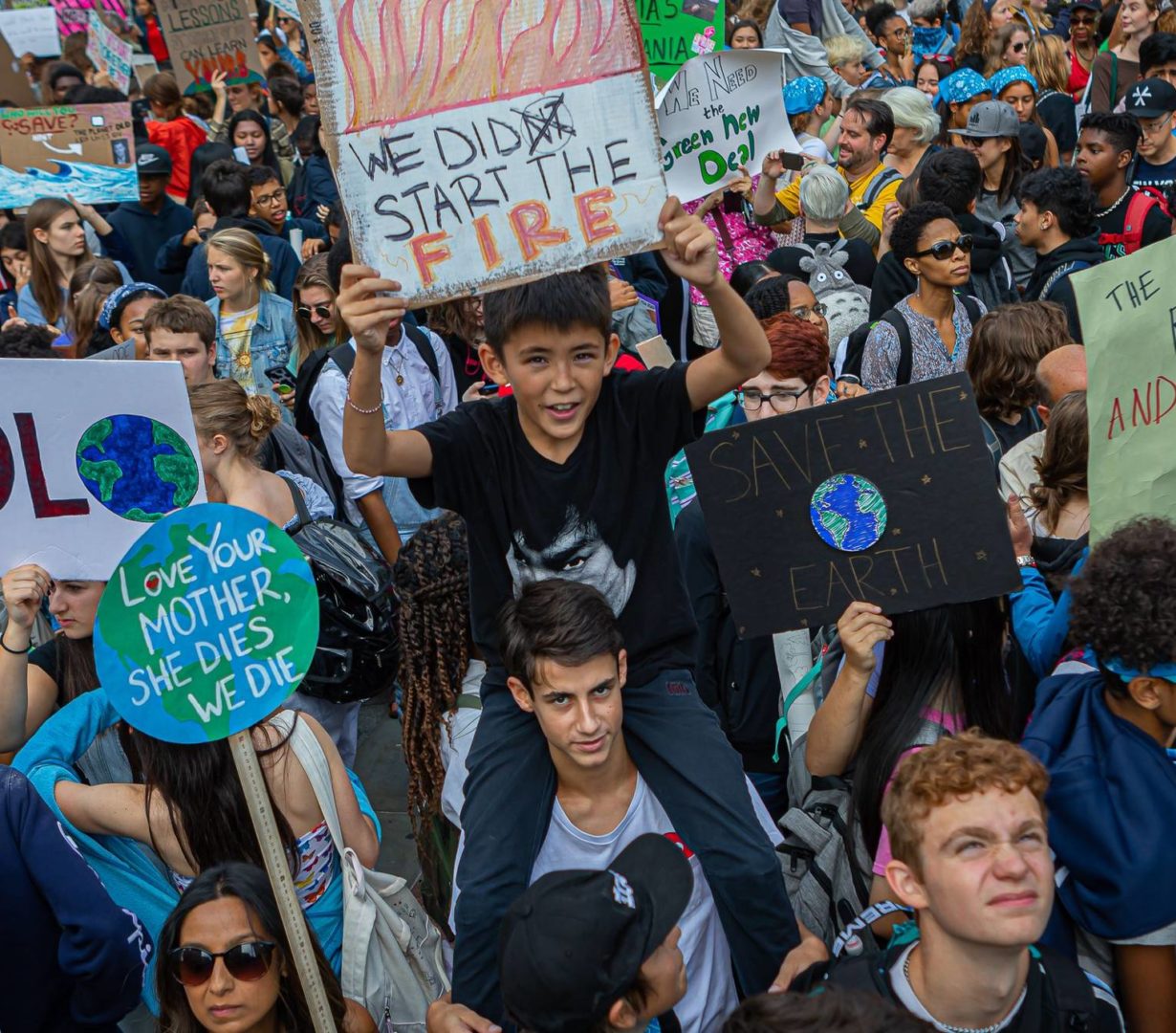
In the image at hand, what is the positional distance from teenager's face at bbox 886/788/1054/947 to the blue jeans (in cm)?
48

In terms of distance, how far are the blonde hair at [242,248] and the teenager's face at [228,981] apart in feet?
14.6

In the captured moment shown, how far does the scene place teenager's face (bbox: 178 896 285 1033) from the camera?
2934 mm

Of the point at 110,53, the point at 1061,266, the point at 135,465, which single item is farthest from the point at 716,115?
the point at 110,53

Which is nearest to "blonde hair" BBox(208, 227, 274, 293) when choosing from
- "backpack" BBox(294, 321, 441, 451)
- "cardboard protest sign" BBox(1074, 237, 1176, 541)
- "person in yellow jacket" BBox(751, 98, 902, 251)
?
"backpack" BBox(294, 321, 441, 451)

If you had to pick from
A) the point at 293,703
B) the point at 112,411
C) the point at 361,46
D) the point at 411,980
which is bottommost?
the point at 411,980

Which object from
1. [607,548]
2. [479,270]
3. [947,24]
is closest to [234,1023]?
[607,548]

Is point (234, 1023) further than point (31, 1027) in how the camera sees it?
No

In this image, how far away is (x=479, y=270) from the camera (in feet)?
9.34

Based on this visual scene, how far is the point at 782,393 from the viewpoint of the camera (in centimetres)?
451

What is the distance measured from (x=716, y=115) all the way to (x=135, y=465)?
13.1 feet

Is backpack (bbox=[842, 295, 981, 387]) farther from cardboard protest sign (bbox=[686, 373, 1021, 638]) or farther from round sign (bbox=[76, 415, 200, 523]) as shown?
round sign (bbox=[76, 415, 200, 523])

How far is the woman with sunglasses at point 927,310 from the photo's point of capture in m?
5.61

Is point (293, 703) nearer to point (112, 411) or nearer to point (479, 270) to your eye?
point (112, 411)

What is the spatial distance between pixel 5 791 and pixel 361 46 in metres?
1.82
